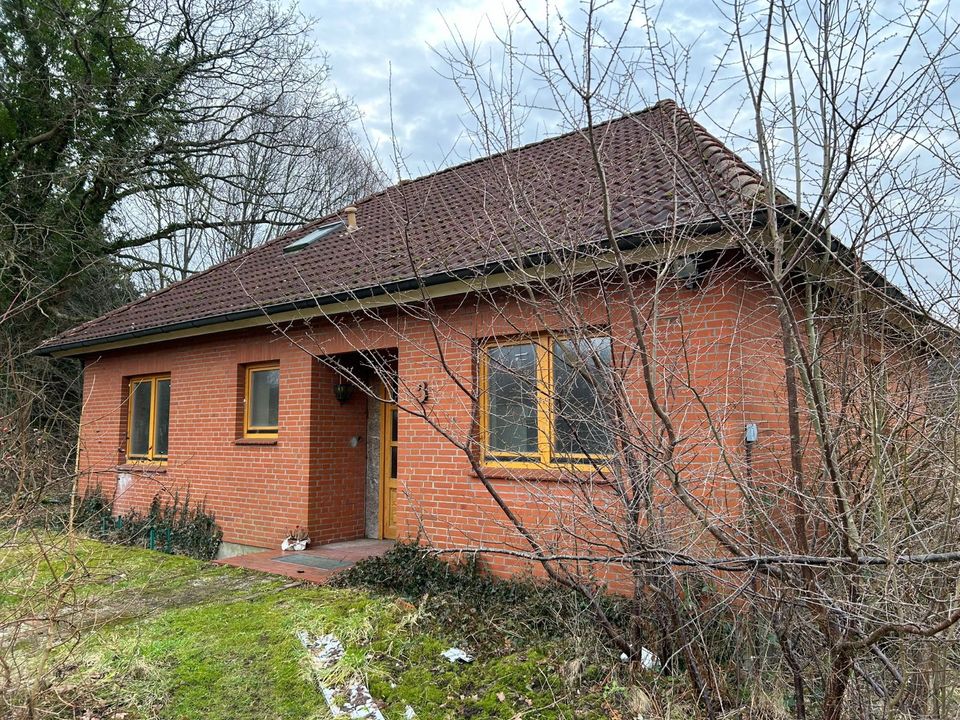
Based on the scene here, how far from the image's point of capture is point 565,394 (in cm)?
451

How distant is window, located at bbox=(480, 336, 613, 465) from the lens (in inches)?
150

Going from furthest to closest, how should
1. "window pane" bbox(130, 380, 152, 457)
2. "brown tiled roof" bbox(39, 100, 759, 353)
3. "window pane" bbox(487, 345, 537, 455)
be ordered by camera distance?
"window pane" bbox(130, 380, 152, 457) → "window pane" bbox(487, 345, 537, 455) → "brown tiled roof" bbox(39, 100, 759, 353)

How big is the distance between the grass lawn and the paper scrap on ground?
0.07 metres

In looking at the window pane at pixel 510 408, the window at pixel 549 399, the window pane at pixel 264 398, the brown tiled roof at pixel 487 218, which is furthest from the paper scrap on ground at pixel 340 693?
the window pane at pixel 264 398

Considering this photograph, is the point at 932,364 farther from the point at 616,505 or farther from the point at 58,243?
the point at 58,243

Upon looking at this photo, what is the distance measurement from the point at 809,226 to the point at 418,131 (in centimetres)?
292

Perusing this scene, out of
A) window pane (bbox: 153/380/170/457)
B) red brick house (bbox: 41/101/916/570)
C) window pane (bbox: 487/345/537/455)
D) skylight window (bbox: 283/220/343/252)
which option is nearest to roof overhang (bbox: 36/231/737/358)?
red brick house (bbox: 41/101/916/570)

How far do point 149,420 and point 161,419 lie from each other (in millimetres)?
372

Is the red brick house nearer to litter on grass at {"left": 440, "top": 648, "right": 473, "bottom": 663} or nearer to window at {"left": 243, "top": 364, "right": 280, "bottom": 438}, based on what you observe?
window at {"left": 243, "top": 364, "right": 280, "bottom": 438}

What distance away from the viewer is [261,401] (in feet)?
30.0

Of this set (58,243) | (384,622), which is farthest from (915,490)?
(58,243)

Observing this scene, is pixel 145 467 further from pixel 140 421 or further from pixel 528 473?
pixel 528 473

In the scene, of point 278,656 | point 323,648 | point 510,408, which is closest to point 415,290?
point 510,408

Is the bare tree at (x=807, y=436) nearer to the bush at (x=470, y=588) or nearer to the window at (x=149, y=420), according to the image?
the bush at (x=470, y=588)
